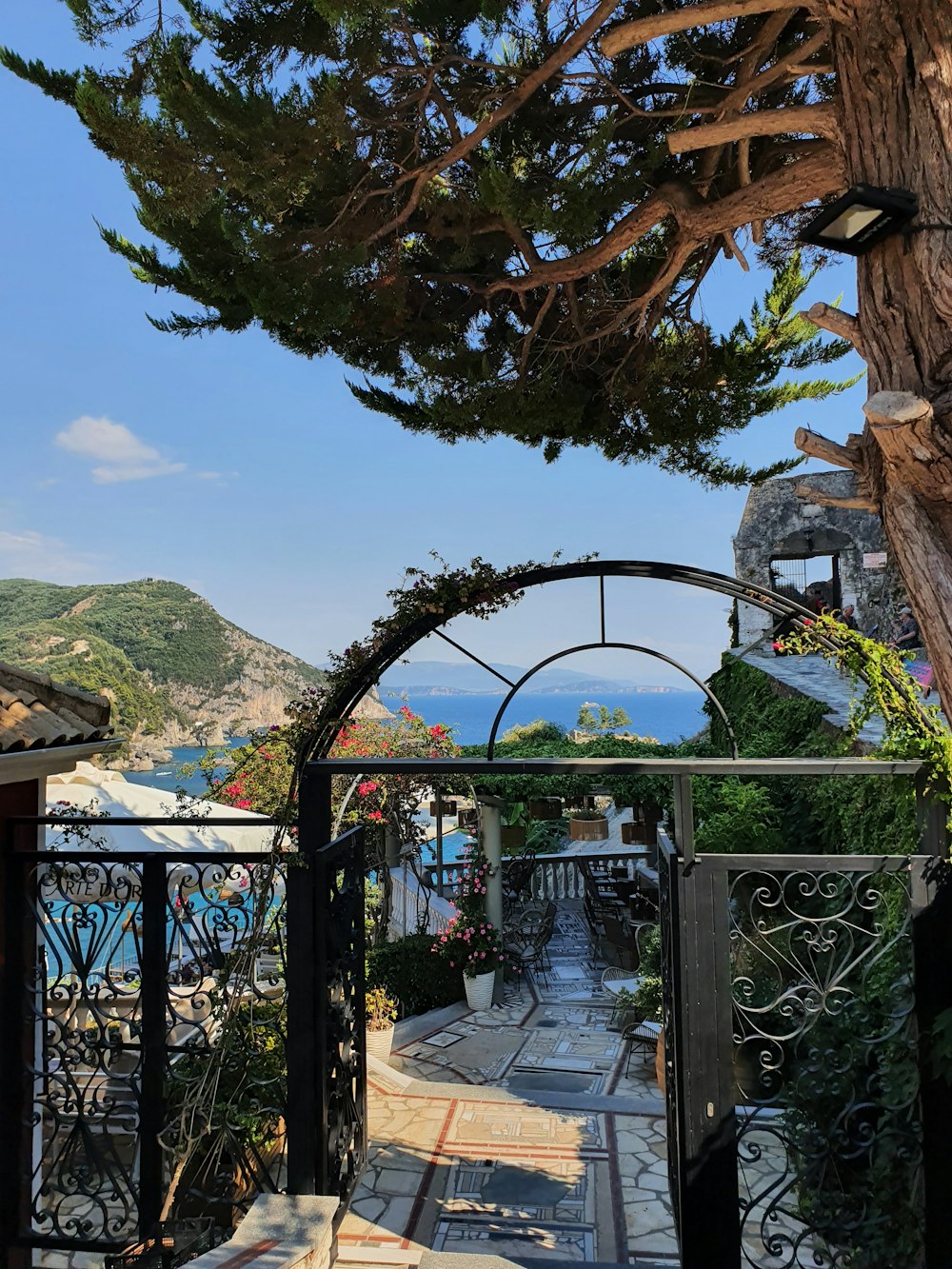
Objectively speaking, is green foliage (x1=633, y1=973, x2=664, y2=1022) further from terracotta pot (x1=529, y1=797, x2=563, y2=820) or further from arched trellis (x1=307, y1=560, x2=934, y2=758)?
arched trellis (x1=307, y1=560, x2=934, y2=758)

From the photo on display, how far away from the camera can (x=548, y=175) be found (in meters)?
3.25

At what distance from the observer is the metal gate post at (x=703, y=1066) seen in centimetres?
280

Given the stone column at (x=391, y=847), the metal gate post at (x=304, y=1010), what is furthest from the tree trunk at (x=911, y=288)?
the stone column at (x=391, y=847)

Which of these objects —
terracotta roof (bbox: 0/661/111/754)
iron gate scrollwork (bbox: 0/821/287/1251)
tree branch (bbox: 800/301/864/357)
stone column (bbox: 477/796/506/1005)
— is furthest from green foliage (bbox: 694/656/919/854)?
terracotta roof (bbox: 0/661/111/754)

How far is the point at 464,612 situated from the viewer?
3199 millimetres

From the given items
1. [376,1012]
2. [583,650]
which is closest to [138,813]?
[376,1012]

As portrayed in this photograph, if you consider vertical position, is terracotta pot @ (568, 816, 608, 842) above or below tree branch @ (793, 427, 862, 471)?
below

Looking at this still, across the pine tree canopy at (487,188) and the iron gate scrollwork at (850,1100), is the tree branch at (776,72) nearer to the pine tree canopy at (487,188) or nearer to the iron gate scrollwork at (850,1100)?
the pine tree canopy at (487,188)

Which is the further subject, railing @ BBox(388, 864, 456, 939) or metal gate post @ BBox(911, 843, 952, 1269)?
railing @ BBox(388, 864, 456, 939)

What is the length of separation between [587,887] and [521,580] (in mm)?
6847

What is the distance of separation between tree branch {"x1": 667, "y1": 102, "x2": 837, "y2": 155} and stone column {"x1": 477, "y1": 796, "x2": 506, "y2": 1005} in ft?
21.3

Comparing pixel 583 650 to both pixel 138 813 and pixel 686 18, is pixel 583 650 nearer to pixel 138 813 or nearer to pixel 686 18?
pixel 686 18

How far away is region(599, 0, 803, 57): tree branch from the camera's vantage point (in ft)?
8.17

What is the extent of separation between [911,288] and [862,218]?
252 mm
